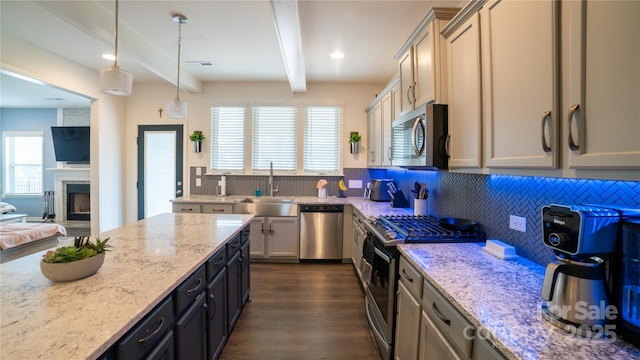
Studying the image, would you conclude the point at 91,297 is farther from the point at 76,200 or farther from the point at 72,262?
the point at 76,200

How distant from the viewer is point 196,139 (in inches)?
173

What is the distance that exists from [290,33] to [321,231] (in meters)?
2.55

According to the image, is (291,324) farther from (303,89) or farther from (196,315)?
(303,89)

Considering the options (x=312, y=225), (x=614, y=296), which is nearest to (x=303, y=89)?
(x=312, y=225)

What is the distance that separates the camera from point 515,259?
1.49 m

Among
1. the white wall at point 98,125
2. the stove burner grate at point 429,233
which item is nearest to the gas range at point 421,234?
the stove burner grate at point 429,233

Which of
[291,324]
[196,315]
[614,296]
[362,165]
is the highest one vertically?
[362,165]

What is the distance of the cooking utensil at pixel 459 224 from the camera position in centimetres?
191

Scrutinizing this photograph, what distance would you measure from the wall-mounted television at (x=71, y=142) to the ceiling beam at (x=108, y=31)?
124 inches

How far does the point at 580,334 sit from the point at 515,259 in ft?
2.34

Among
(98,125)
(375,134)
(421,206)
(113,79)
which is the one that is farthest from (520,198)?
(98,125)

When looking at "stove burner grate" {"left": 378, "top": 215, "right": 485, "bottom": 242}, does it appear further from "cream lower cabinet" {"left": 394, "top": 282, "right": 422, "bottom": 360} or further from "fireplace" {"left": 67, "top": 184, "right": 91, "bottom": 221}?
"fireplace" {"left": 67, "top": 184, "right": 91, "bottom": 221}

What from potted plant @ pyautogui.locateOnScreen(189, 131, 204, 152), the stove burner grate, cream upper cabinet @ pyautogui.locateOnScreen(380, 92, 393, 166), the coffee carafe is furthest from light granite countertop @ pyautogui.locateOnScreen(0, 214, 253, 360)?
potted plant @ pyautogui.locateOnScreen(189, 131, 204, 152)

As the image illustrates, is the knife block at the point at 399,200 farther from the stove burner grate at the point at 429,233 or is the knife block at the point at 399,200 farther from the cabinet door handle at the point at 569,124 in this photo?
the cabinet door handle at the point at 569,124
